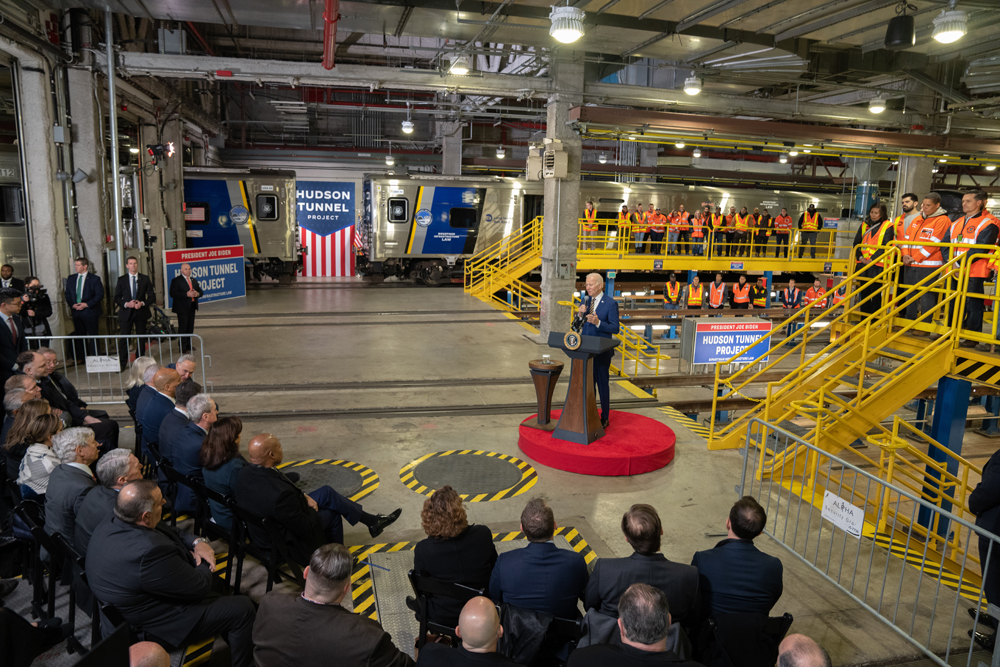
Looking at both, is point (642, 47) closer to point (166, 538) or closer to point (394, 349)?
point (394, 349)

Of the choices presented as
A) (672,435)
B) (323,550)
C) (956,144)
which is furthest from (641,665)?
(956,144)

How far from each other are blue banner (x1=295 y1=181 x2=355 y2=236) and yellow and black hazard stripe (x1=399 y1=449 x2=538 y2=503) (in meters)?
17.8

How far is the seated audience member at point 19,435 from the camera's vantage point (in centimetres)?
416

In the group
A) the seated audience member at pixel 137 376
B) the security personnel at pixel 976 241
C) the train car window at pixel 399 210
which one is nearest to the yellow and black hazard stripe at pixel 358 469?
the seated audience member at pixel 137 376

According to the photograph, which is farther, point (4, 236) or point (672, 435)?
point (4, 236)

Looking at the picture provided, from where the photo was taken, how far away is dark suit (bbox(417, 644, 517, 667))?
2373 millimetres

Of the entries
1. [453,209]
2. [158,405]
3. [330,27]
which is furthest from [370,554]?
[453,209]

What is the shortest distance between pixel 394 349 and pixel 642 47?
683cm

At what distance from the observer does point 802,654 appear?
7.23 feet

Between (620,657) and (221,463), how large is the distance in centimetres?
301

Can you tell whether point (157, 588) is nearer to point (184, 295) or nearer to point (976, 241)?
point (976, 241)

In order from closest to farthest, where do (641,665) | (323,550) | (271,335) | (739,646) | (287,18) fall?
(641,665) → (323,550) → (739,646) → (287,18) → (271,335)

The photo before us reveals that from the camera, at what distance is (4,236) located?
12945 millimetres

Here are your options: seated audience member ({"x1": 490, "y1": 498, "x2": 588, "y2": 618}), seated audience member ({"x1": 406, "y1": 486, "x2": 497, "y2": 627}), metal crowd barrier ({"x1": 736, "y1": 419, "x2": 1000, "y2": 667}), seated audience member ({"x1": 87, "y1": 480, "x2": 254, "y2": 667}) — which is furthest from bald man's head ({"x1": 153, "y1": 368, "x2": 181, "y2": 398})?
metal crowd barrier ({"x1": 736, "y1": 419, "x2": 1000, "y2": 667})
